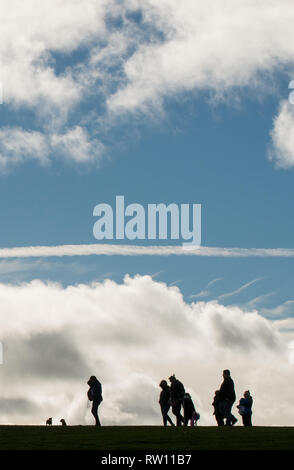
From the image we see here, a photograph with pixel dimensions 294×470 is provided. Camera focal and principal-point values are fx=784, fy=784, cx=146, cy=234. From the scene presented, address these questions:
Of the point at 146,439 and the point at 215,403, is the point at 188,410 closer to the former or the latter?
the point at 215,403

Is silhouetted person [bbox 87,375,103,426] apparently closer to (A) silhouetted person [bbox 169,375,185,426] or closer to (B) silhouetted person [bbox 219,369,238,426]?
(A) silhouetted person [bbox 169,375,185,426]

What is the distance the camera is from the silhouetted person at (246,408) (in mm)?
37625

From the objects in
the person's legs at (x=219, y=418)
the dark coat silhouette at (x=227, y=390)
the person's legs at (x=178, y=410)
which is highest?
the dark coat silhouette at (x=227, y=390)

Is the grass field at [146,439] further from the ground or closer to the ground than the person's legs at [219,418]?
closer to the ground

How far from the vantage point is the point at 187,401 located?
3847 cm

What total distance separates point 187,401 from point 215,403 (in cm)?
185

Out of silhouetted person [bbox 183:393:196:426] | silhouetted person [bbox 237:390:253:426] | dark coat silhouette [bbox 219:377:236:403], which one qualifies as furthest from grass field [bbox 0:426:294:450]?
silhouetted person [bbox 183:393:196:426]

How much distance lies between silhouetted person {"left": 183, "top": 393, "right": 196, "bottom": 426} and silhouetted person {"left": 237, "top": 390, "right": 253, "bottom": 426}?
2454 millimetres

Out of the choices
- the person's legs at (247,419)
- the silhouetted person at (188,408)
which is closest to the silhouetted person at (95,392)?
the silhouetted person at (188,408)

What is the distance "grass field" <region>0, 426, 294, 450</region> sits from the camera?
2548 centimetres

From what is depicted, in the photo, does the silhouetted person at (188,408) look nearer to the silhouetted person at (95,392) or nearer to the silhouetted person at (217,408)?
the silhouetted person at (217,408)

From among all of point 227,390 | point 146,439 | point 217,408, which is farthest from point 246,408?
point 146,439
